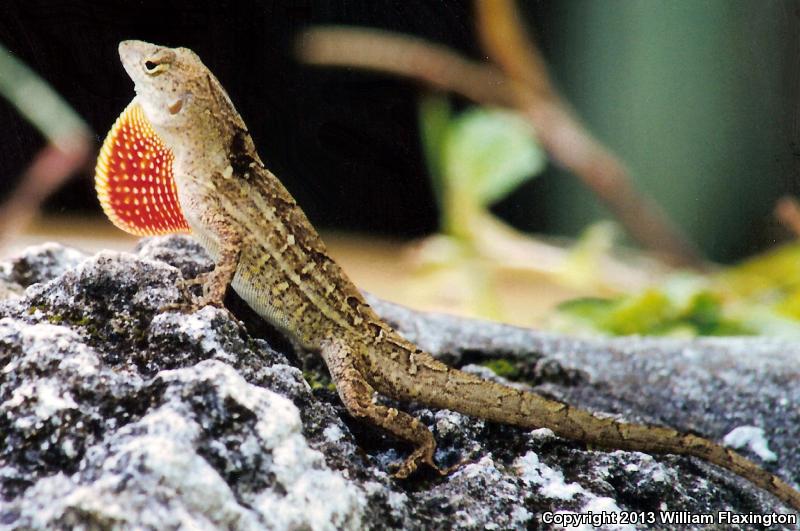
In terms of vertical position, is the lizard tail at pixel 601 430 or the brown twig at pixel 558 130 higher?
the brown twig at pixel 558 130

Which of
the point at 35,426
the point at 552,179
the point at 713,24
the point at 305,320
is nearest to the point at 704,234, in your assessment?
the point at 552,179

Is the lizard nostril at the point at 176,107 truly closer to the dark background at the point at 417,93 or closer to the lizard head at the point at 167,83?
the lizard head at the point at 167,83

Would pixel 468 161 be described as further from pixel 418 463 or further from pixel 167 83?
pixel 418 463

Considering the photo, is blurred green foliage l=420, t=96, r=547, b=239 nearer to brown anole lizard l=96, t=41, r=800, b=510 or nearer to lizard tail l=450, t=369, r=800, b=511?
brown anole lizard l=96, t=41, r=800, b=510

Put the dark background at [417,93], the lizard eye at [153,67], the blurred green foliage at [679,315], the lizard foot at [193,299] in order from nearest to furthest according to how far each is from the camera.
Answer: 1. the lizard foot at [193,299]
2. the lizard eye at [153,67]
3. the dark background at [417,93]
4. the blurred green foliage at [679,315]

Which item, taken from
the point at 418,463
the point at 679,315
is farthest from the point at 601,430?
the point at 679,315

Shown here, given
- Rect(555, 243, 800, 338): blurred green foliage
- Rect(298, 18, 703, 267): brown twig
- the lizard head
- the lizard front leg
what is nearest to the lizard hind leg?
the lizard front leg

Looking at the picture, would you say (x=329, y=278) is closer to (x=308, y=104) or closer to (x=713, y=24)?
(x=308, y=104)

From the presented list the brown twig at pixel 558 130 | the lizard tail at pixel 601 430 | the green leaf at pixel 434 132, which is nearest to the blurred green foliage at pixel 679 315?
the green leaf at pixel 434 132
